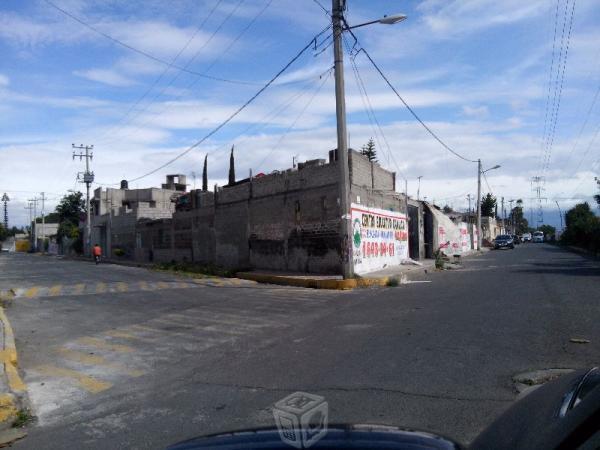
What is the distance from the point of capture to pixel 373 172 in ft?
85.8

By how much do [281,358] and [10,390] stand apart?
137 inches

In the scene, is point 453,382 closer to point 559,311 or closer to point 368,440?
point 368,440

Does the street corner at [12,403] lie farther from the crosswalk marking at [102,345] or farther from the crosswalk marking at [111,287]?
the crosswalk marking at [111,287]

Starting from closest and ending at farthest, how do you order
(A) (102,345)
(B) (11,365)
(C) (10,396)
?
1. (C) (10,396)
2. (B) (11,365)
3. (A) (102,345)

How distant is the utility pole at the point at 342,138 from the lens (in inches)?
725

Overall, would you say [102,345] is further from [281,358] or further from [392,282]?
[392,282]

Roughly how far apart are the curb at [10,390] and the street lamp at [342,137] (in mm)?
11838

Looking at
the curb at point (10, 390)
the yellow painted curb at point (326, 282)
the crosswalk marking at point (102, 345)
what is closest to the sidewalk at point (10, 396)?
the curb at point (10, 390)

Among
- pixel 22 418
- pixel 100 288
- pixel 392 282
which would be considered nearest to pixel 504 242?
pixel 392 282

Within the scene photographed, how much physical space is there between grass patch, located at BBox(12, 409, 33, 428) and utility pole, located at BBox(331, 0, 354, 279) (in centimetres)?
1368

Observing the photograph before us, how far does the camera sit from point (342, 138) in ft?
61.0

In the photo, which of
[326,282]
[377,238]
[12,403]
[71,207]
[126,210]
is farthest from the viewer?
[71,207]

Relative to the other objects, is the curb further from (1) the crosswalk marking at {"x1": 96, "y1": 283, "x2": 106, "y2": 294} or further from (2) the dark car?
(2) the dark car

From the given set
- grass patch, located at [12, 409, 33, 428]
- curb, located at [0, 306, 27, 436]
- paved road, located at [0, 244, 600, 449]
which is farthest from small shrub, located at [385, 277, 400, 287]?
grass patch, located at [12, 409, 33, 428]
